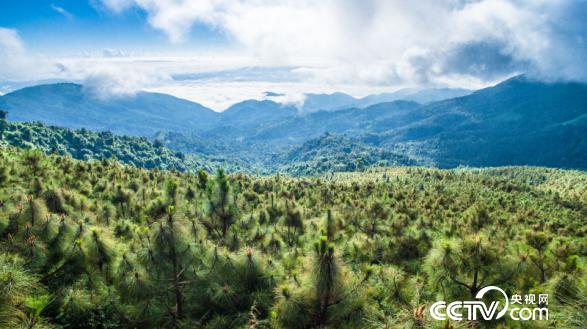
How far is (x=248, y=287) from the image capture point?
12.8m

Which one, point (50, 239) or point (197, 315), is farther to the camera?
point (197, 315)

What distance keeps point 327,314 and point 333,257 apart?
212 cm

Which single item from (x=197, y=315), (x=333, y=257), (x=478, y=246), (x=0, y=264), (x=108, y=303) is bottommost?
(x=197, y=315)

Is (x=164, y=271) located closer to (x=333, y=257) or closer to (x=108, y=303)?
(x=108, y=303)

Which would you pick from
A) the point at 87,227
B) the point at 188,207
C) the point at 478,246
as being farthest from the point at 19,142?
the point at 478,246

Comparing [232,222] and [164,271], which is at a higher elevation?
[164,271]

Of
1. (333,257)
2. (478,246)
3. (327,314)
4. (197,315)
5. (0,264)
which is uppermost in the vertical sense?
(0,264)

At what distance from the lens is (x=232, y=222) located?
73.2 ft

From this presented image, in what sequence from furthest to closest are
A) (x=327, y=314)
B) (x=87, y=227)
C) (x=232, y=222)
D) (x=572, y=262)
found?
(x=232, y=222), (x=572, y=262), (x=87, y=227), (x=327, y=314)

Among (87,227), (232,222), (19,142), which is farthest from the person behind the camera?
(19,142)

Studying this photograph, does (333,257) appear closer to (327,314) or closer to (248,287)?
(327,314)

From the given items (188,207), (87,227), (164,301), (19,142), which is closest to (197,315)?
(164,301)

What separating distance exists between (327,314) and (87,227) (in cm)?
913

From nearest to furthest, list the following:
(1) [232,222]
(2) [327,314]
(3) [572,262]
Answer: (2) [327,314]
(3) [572,262]
(1) [232,222]
